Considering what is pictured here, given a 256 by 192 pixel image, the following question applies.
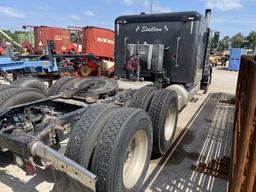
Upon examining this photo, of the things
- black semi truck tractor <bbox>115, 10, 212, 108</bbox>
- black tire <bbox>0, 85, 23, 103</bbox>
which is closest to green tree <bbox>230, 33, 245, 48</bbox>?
black semi truck tractor <bbox>115, 10, 212, 108</bbox>

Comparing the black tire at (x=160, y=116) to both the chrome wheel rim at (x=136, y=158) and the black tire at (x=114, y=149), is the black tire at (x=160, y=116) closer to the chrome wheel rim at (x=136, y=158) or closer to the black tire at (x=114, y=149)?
the chrome wheel rim at (x=136, y=158)

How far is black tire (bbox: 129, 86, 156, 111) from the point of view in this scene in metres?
3.62

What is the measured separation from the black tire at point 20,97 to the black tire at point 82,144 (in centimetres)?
132

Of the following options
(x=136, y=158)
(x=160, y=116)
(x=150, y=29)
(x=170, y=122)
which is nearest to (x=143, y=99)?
(x=160, y=116)

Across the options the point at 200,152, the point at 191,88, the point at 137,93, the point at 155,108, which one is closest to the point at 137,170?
the point at 155,108

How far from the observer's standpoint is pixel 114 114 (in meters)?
2.40

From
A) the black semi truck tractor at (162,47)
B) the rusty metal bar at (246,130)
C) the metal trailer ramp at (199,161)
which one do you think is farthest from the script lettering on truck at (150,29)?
the rusty metal bar at (246,130)

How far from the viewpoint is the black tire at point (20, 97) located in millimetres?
3010

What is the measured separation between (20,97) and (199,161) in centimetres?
281

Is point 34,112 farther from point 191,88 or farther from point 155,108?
point 191,88

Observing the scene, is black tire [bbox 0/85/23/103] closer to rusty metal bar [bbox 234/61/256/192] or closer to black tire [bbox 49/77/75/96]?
black tire [bbox 49/77/75/96]

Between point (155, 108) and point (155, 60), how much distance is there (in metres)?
2.19

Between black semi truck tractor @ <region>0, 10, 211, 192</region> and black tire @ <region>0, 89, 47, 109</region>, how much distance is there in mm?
12

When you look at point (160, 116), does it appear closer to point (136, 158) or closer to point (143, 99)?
point (143, 99)
